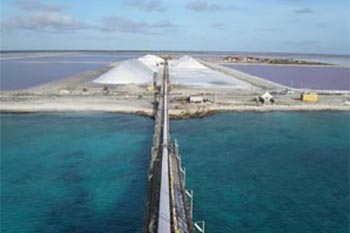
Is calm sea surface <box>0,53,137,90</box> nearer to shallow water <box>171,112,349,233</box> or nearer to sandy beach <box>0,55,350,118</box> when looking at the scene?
sandy beach <box>0,55,350,118</box>

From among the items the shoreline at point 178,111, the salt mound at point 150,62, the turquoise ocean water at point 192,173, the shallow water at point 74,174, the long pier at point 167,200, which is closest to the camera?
the long pier at point 167,200

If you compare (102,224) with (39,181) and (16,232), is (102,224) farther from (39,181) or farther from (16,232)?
(39,181)

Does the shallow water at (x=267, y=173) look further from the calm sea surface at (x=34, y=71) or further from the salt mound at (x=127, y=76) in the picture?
the calm sea surface at (x=34, y=71)

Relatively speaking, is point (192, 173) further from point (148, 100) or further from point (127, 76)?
point (127, 76)

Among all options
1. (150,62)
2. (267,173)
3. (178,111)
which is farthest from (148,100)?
(150,62)

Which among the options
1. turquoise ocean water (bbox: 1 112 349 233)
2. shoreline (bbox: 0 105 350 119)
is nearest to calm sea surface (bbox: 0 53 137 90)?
shoreline (bbox: 0 105 350 119)

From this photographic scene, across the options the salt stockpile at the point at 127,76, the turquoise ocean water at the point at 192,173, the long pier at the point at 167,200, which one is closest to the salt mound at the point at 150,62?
the salt stockpile at the point at 127,76
